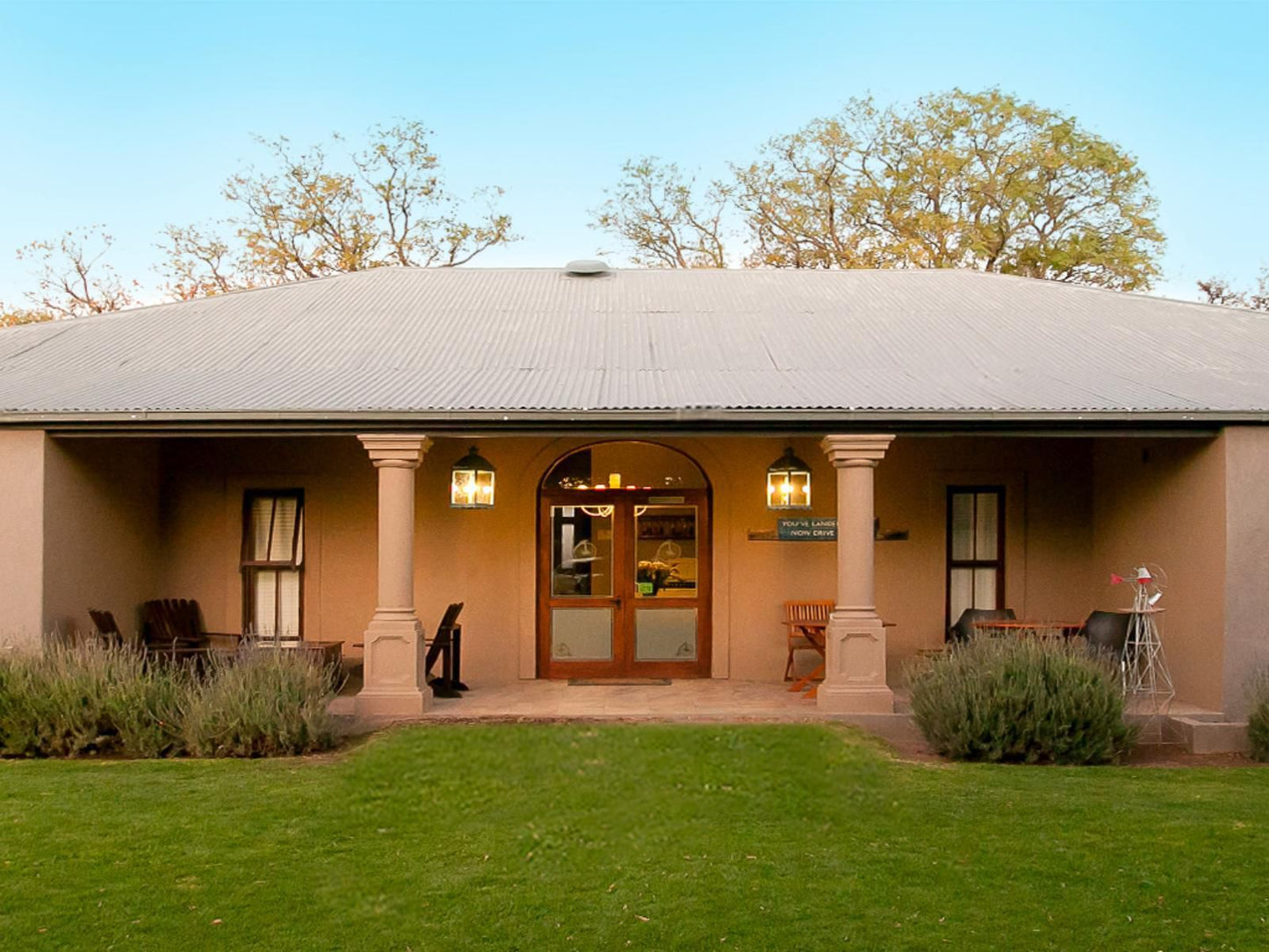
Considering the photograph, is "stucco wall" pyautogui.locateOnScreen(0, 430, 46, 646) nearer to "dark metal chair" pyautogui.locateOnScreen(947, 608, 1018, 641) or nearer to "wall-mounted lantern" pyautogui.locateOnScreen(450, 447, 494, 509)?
"wall-mounted lantern" pyautogui.locateOnScreen(450, 447, 494, 509)

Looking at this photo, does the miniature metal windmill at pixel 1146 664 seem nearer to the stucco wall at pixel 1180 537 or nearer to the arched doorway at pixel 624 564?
the stucco wall at pixel 1180 537

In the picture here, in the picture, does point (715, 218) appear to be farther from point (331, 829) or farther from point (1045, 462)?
point (331, 829)

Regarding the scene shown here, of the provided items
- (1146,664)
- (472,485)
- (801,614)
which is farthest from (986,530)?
(472,485)

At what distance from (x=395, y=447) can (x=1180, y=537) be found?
7.02 m

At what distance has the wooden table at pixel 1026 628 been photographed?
1050 cm

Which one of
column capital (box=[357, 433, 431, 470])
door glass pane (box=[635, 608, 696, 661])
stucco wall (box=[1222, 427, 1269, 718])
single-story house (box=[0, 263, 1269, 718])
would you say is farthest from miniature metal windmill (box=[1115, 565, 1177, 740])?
column capital (box=[357, 433, 431, 470])

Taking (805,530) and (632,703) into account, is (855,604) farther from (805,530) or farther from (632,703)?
(632,703)

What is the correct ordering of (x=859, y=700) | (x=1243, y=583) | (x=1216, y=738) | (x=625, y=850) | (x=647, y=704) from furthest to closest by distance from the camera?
1. (x=647, y=704)
2. (x=859, y=700)
3. (x=1243, y=583)
4. (x=1216, y=738)
5. (x=625, y=850)

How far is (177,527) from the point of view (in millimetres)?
12945

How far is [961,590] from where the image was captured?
13.0m

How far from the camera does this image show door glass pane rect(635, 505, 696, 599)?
42.2ft

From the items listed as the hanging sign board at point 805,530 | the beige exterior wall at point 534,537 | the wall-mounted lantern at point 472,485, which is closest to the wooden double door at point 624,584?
the beige exterior wall at point 534,537

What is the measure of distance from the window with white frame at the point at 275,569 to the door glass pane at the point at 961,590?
6.94m

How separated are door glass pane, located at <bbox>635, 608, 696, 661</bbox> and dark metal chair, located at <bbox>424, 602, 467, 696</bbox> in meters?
1.89
